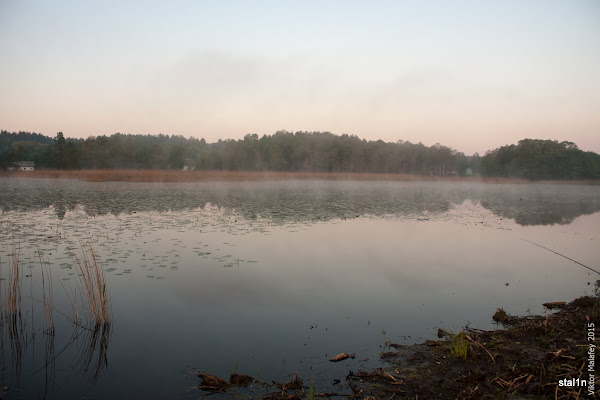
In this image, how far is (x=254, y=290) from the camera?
7.77 m

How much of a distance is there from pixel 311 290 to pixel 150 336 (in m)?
3.33

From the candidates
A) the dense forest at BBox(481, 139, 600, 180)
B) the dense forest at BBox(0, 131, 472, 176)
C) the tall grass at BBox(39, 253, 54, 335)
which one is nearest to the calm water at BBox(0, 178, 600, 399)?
the tall grass at BBox(39, 253, 54, 335)

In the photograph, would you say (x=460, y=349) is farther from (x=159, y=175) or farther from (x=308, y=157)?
(x=308, y=157)

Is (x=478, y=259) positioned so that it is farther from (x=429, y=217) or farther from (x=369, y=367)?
(x=429, y=217)

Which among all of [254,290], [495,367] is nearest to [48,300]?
[254,290]

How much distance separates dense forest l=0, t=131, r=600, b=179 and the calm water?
69990 mm

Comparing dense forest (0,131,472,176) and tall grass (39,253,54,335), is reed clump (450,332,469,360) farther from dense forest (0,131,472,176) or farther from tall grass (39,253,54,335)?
dense forest (0,131,472,176)

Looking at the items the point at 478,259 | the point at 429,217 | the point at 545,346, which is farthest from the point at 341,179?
the point at 545,346

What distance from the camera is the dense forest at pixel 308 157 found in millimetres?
79463

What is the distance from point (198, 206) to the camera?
842 inches

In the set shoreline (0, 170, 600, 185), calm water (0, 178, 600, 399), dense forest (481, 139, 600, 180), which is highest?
dense forest (481, 139, 600, 180)

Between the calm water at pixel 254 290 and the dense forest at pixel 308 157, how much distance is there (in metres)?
70.0

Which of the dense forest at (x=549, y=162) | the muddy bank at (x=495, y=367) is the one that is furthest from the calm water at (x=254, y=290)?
the dense forest at (x=549, y=162)

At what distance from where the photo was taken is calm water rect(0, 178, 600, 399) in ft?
15.8
